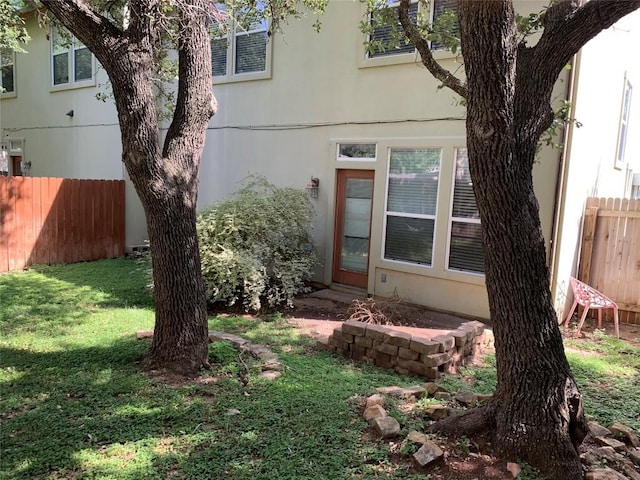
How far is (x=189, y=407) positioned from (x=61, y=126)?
12.2 meters

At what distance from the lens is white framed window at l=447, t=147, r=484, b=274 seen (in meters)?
7.18

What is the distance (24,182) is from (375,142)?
24.1 ft

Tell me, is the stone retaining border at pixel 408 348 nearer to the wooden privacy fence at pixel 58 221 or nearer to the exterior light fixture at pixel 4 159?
the wooden privacy fence at pixel 58 221

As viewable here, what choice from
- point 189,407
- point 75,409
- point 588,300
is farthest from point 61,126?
point 588,300

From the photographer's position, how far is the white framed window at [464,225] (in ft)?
23.6

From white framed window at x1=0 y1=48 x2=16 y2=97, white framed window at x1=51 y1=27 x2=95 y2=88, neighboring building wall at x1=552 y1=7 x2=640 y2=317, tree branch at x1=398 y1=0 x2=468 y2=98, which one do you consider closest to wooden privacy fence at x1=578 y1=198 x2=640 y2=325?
neighboring building wall at x1=552 y1=7 x2=640 y2=317

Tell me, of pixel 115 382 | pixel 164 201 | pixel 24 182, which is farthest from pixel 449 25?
pixel 24 182

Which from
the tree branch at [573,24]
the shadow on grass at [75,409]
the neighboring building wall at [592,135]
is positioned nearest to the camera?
the tree branch at [573,24]

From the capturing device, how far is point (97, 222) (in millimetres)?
11070

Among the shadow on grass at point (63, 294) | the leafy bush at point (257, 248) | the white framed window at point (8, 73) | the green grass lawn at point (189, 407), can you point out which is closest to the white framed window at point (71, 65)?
the white framed window at point (8, 73)

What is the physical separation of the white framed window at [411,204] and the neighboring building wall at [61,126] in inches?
265

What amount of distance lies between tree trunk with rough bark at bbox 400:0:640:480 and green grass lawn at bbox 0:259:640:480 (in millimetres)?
906

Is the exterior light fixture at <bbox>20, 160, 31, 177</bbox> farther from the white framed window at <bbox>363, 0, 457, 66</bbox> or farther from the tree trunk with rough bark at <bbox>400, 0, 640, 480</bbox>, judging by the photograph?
the tree trunk with rough bark at <bbox>400, 0, 640, 480</bbox>

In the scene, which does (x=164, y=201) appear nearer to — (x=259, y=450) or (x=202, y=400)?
(x=202, y=400)
